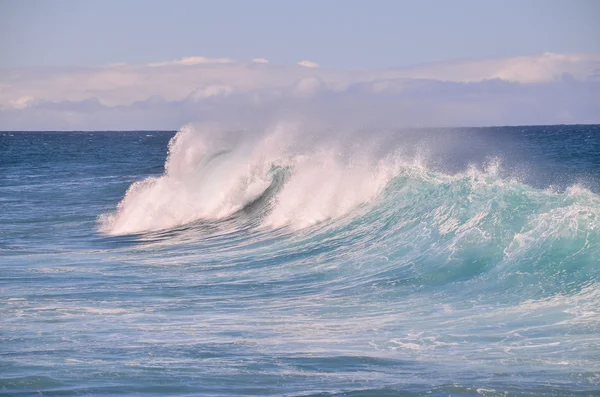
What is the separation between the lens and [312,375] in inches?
298

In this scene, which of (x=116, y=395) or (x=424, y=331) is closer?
(x=116, y=395)

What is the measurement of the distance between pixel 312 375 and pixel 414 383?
917mm

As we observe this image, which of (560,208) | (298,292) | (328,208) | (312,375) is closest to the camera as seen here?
(312,375)

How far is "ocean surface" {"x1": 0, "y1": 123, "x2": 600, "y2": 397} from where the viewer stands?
7.57m

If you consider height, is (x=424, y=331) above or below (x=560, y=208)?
below

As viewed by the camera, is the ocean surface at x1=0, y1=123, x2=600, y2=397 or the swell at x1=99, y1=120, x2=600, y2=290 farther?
the swell at x1=99, y1=120, x2=600, y2=290

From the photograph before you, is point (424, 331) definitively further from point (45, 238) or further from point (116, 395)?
point (45, 238)

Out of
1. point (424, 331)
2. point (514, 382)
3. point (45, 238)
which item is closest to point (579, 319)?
point (424, 331)

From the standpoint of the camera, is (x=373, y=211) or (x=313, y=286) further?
(x=373, y=211)

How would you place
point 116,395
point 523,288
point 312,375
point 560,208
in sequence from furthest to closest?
point 560,208 < point 523,288 < point 312,375 < point 116,395

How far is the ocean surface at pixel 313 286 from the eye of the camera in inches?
298

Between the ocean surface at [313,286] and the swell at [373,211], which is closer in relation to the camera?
the ocean surface at [313,286]

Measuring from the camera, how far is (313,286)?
12664 mm

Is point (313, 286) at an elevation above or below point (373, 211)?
below
